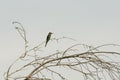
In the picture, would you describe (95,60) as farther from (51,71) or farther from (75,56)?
(51,71)

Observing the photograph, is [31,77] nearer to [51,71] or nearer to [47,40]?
[51,71]

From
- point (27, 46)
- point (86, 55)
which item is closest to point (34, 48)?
point (27, 46)

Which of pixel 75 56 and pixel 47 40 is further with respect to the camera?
pixel 47 40

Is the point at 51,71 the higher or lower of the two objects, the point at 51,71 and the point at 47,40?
the lower

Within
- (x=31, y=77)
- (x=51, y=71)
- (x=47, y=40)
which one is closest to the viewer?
(x=31, y=77)

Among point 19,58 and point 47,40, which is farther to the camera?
point 47,40

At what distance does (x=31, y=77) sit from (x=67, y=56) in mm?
449

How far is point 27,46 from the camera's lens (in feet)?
13.6

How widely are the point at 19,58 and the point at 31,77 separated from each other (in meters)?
0.36

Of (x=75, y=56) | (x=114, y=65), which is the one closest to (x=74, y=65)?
(x=75, y=56)

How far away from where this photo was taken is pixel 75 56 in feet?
12.9

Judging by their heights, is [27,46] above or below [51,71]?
above

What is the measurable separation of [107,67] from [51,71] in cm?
63

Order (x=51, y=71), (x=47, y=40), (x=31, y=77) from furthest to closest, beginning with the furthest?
(x=47, y=40) → (x=51, y=71) → (x=31, y=77)
